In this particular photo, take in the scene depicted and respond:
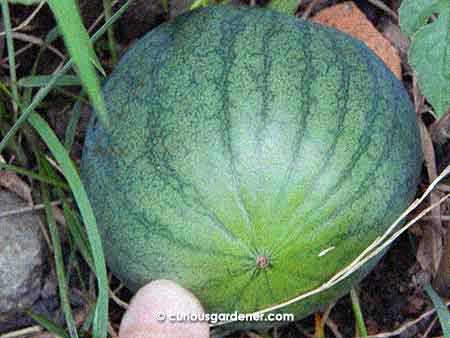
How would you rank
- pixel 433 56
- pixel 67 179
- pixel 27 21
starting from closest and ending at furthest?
pixel 433 56 → pixel 67 179 → pixel 27 21

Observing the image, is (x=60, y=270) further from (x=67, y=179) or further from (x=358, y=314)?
(x=358, y=314)

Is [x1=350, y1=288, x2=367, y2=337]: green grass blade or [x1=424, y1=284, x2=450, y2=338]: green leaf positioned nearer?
[x1=424, y1=284, x2=450, y2=338]: green leaf

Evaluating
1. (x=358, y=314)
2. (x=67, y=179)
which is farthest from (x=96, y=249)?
(x=358, y=314)

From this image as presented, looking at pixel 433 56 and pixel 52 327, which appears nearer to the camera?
pixel 433 56

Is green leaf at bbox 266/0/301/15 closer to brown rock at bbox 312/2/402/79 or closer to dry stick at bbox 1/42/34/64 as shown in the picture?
brown rock at bbox 312/2/402/79

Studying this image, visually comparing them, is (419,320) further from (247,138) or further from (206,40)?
(206,40)

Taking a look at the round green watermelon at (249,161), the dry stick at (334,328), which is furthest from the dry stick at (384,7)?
the dry stick at (334,328)

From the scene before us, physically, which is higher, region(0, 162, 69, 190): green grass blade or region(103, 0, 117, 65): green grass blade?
region(103, 0, 117, 65): green grass blade

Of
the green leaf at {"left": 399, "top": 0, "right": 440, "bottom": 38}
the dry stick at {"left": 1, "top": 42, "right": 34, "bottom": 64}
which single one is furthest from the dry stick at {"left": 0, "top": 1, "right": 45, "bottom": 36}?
the green leaf at {"left": 399, "top": 0, "right": 440, "bottom": 38}
